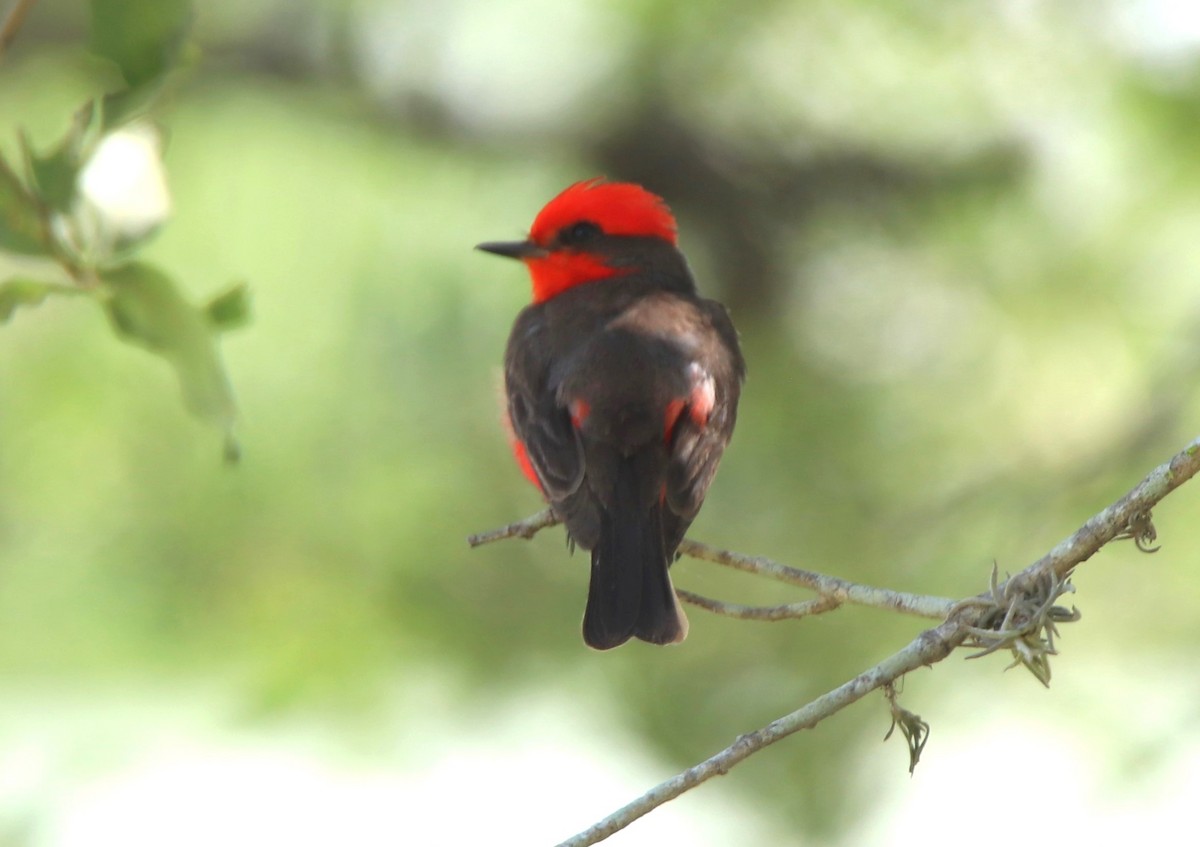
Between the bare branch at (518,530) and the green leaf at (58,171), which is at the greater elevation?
the green leaf at (58,171)

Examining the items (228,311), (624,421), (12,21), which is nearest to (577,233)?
(624,421)

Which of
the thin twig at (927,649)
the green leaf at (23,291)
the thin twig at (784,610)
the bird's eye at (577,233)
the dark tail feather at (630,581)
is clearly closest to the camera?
the thin twig at (927,649)

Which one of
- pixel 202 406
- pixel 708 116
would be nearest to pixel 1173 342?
pixel 708 116

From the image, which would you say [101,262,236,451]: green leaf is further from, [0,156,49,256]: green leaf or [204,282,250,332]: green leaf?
[0,156,49,256]: green leaf

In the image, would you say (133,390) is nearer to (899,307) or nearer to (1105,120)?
(899,307)

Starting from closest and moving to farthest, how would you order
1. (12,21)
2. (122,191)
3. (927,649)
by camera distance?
(12,21), (927,649), (122,191)

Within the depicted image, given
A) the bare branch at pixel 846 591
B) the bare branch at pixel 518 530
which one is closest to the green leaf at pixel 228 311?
the bare branch at pixel 518 530

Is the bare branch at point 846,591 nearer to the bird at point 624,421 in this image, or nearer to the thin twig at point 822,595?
the thin twig at point 822,595

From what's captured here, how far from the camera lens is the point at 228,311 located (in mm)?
2379

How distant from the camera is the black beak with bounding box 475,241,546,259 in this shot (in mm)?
4574

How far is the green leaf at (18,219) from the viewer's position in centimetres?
233

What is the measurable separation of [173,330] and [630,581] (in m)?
1.46

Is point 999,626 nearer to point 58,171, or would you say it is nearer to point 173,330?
point 173,330

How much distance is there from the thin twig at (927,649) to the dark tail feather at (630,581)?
3.98ft
